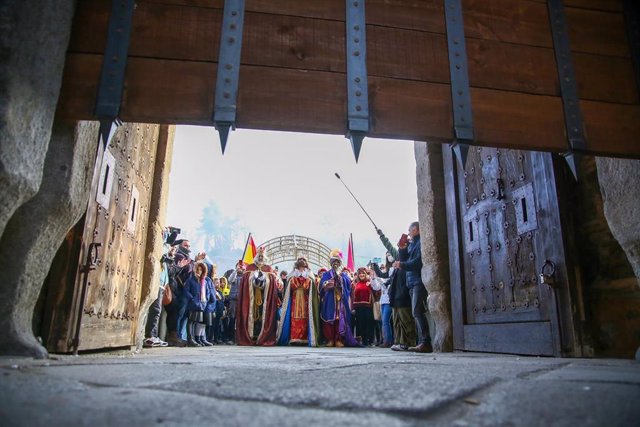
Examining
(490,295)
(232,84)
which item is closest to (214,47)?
(232,84)

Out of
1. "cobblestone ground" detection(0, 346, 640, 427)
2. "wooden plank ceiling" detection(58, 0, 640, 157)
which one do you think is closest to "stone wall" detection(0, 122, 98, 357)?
"wooden plank ceiling" detection(58, 0, 640, 157)

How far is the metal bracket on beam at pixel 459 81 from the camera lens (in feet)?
7.48

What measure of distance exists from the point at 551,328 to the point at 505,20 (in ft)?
7.81

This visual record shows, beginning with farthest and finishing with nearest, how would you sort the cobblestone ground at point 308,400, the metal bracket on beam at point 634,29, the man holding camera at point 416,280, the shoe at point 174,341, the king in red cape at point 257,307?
the king in red cape at point 257,307
the shoe at point 174,341
the man holding camera at point 416,280
the metal bracket on beam at point 634,29
the cobblestone ground at point 308,400

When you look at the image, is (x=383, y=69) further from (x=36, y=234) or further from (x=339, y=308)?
(x=339, y=308)

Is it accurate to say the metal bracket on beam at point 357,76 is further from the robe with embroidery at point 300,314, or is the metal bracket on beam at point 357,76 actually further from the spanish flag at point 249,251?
the spanish flag at point 249,251

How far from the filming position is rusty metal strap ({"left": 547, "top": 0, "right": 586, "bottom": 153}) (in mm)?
2361

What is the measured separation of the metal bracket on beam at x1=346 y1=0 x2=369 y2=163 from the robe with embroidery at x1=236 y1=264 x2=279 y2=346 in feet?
23.6

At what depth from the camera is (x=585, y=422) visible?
860mm

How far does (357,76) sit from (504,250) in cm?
261

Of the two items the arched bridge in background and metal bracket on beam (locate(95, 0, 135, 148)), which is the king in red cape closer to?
metal bracket on beam (locate(95, 0, 135, 148))

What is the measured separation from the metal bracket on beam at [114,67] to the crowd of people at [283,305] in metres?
4.47

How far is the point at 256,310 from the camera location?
9062 millimetres

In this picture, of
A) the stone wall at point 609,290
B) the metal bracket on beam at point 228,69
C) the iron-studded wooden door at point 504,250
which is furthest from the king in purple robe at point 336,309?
the metal bracket on beam at point 228,69
